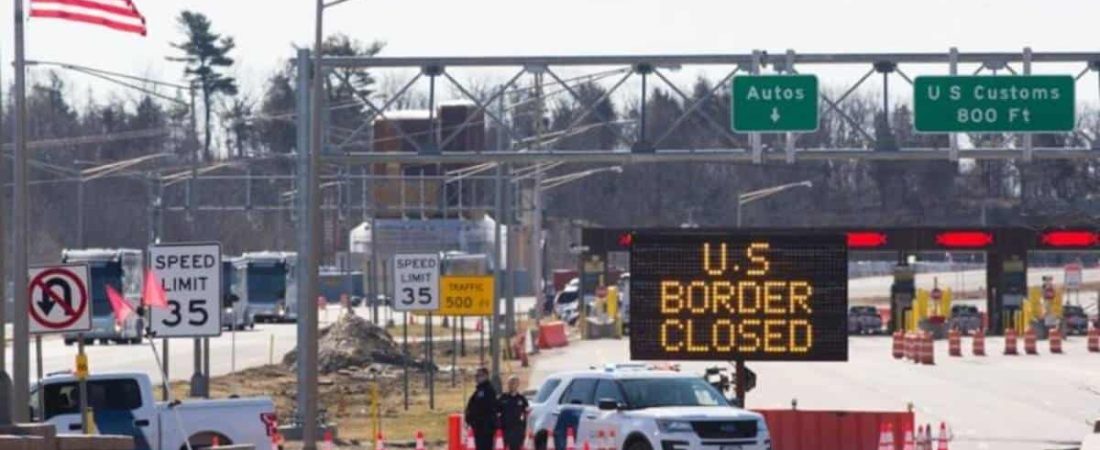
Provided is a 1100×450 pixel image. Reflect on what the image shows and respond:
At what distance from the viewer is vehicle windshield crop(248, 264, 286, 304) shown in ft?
322

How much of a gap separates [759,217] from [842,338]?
4336 inches

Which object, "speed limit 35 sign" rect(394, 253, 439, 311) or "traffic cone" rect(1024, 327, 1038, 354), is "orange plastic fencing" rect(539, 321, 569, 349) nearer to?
"traffic cone" rect(1024, 327, 1038, 354)

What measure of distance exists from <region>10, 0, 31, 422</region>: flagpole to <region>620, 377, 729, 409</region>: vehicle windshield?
7378 millimetres

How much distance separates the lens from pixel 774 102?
38.9 metres

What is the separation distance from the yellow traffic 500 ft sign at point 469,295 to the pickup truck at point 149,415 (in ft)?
49.2

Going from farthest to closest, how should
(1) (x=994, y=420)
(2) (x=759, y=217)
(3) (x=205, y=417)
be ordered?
(2) (x=759, y=217) < (1) (x=994, y=420) < (3) (x=205, y=417)

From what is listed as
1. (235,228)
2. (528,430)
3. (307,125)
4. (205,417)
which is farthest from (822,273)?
(235,228)

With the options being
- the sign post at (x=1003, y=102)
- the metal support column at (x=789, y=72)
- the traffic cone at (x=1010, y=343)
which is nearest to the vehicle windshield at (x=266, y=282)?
the traffic cone at (x=1010, y=343)

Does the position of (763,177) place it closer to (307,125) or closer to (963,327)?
(963,327)

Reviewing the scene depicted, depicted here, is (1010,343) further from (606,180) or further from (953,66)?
(606,180)

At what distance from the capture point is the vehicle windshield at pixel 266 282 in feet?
322

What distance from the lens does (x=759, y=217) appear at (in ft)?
457

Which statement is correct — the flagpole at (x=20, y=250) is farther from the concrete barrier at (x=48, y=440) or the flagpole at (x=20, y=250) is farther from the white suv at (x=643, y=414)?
the white suv at (x=643, y=414)

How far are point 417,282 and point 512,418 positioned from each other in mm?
12610
